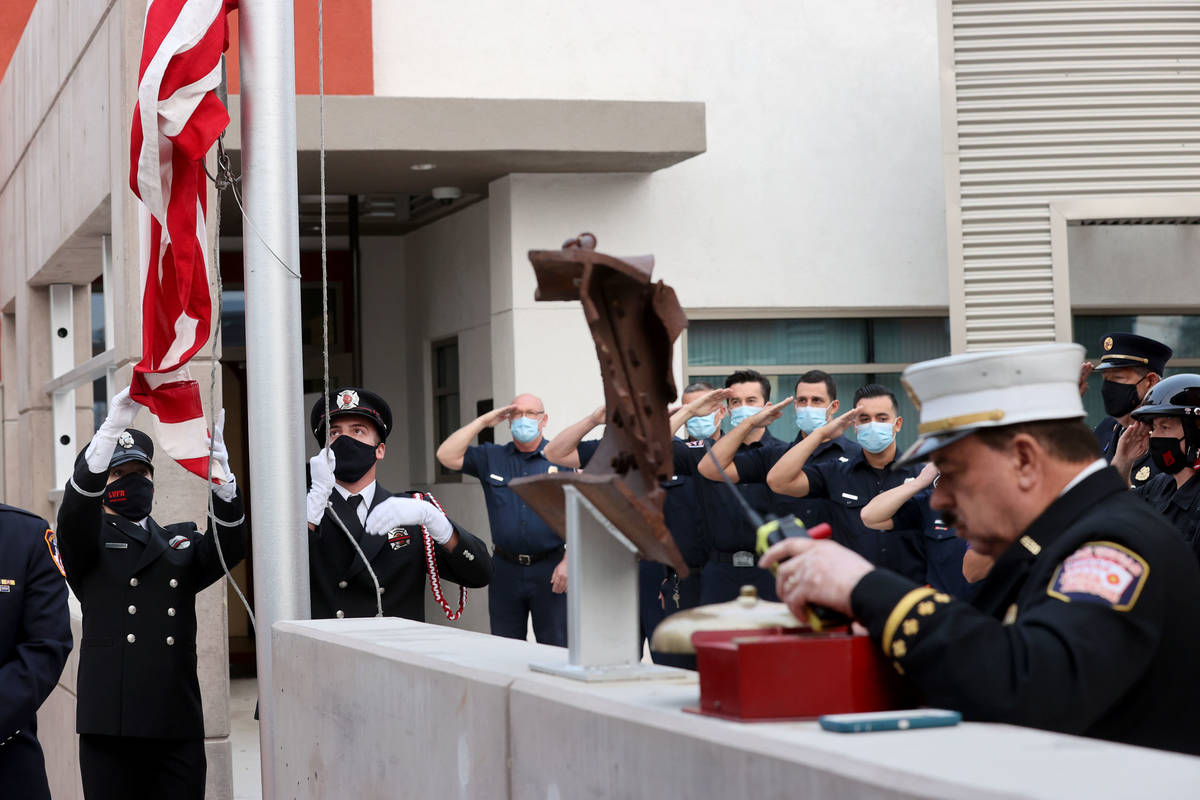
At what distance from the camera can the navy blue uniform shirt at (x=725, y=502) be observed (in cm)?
859

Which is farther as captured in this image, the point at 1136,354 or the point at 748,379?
the point at 748,379

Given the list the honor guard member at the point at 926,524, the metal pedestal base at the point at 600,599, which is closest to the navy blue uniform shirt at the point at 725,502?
the honor guard member at the point at 926,524

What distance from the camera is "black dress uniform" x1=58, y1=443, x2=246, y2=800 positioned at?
5.93 meters

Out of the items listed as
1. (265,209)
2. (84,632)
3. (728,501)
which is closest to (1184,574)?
(265,209)

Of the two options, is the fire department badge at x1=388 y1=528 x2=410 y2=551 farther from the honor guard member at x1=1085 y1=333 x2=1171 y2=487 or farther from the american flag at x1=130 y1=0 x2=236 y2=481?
the honor guard member at x1=1085 y1=333 x2=1171 y2=487

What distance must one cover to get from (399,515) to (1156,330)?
9.10m

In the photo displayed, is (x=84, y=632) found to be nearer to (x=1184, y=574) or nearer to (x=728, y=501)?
(x=728, y=501)

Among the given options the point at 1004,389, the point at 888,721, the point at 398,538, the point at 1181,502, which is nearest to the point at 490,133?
the point at 398,538

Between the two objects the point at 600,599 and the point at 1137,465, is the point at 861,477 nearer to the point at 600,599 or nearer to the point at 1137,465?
the point at 1137,465

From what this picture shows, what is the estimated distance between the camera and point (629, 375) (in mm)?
2863

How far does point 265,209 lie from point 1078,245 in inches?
358

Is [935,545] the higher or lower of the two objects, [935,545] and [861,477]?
the lower

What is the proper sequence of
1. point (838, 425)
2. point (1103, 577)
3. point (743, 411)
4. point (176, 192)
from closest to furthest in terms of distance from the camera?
point (1103, 577)
point (176, 192)
point (838, 425)
point (743, 411)

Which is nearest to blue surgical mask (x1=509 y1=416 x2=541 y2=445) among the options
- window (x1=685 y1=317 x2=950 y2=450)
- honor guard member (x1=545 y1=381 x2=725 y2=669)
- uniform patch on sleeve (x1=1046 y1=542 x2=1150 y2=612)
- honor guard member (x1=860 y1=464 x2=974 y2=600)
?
honor guard member (x1=545 y1=381 x2=725 y2=669)
